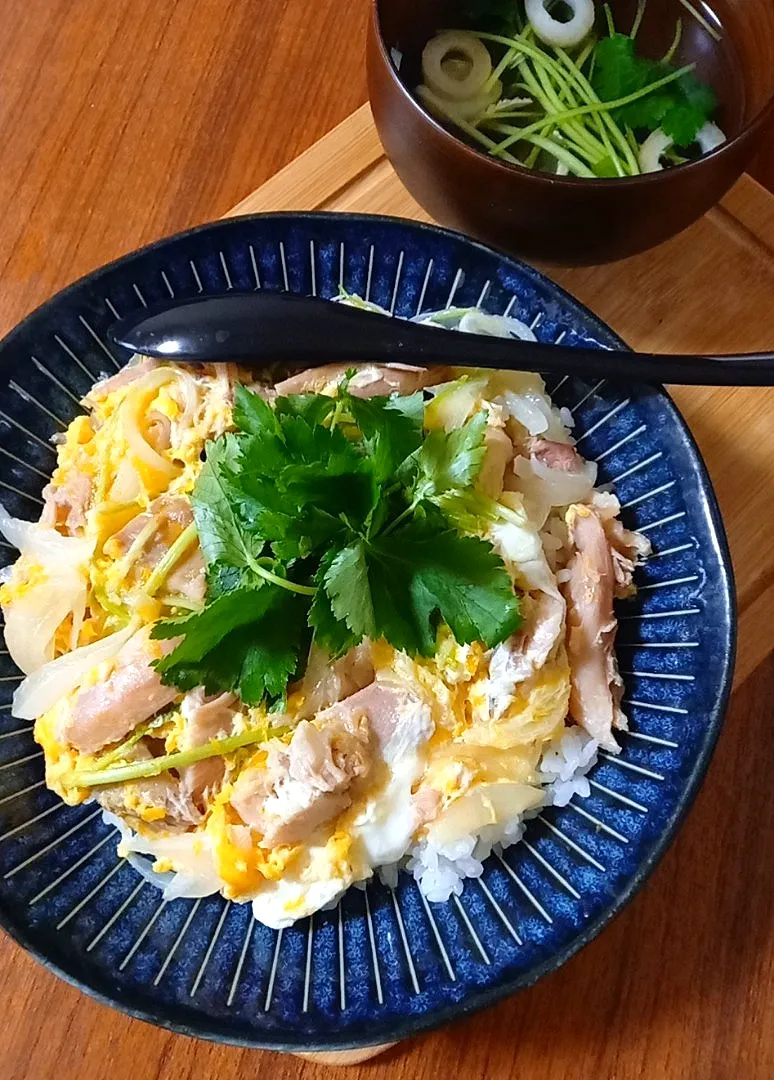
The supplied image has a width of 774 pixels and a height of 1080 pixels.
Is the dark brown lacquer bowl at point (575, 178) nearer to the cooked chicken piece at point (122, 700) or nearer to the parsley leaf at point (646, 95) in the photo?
the parsley leaf at point (646, 95)

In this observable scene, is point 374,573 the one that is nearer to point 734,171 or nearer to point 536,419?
point 536,419

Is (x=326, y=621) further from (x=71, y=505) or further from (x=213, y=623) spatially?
(x=71, y=505)

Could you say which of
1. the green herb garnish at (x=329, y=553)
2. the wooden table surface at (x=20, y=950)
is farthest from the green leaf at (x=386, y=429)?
the wooden table surface at (x=20, y=950)

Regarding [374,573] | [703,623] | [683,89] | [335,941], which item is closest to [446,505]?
[374,573]

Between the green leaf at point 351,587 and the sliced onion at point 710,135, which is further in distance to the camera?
the sliced onion at point 710,135

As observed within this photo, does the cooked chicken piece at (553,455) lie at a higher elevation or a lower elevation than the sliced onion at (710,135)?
lower
